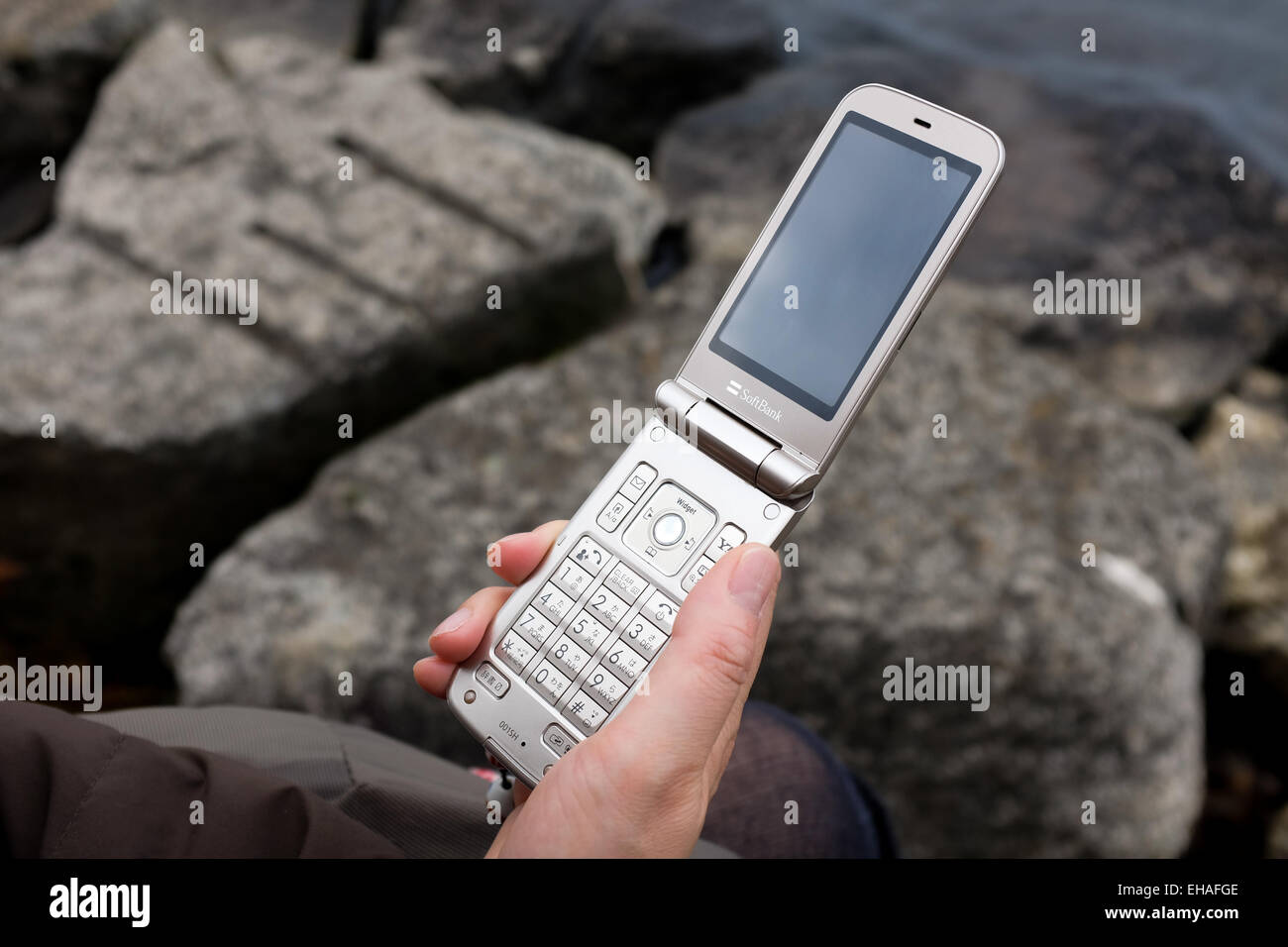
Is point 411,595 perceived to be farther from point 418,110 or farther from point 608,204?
point 418,110

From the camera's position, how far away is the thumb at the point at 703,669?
933mm

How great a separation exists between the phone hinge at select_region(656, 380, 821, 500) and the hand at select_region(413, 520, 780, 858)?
0.13 m

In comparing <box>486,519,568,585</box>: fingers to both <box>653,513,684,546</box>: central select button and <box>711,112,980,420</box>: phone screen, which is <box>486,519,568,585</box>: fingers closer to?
<box>653,513,684,546</box>: central select button

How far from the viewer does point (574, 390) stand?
210 centimetres

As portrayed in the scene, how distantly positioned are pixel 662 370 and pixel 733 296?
2.89 ft

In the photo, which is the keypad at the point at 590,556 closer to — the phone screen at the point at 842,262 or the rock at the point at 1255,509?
the phone screen at the point at 842,262

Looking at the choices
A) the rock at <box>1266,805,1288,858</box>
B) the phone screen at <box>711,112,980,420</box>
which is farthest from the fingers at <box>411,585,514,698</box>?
the rock at <box>1266,805,1288,858</box>

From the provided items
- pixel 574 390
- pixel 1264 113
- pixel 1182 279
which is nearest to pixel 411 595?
pixel 574 390

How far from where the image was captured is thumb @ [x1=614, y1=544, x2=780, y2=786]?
0.93 m

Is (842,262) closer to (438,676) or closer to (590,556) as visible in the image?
(590,556)

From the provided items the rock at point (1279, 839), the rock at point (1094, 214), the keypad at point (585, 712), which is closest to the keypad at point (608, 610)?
the keypad at point (585, 712)
